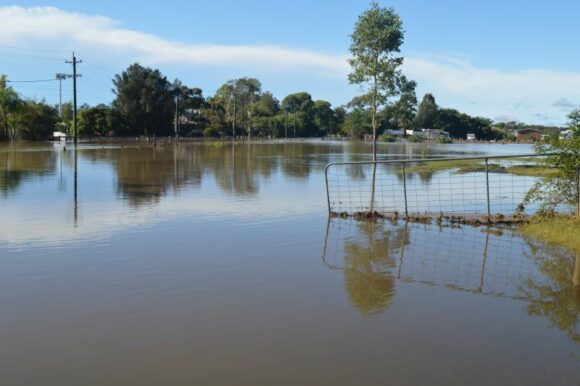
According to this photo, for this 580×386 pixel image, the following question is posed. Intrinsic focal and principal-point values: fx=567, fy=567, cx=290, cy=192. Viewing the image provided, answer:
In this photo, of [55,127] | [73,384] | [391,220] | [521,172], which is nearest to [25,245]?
[73,384]

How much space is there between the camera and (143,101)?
10269 centimetres

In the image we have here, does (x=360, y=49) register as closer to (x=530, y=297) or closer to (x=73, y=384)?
(x=530, y=297)

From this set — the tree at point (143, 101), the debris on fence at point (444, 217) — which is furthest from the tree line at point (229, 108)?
the debris on fence at point (444, 217)

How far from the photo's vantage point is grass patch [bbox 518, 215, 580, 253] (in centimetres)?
1073

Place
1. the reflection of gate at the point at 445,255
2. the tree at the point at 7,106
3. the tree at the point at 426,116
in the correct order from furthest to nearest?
the tree at the point at 426,116
the tree at the point at 7,106
the reflection of gate at the point at 445,255

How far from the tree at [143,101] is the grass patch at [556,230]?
9466cm

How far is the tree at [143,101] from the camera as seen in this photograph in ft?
335

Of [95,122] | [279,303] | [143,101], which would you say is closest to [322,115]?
[143,101]

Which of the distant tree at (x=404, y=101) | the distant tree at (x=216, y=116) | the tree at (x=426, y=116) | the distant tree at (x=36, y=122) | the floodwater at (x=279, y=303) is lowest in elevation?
the floodwater at (x=279, y=303)

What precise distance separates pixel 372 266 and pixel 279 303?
8.33 feet

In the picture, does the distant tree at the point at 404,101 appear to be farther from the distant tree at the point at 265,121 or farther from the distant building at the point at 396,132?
the distant building at the point at 396,132

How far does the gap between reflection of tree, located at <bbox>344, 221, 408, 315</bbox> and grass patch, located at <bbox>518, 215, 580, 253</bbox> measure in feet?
8.75

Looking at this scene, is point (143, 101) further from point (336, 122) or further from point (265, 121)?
point (336, 122)

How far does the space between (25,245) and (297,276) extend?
5.42 metres
